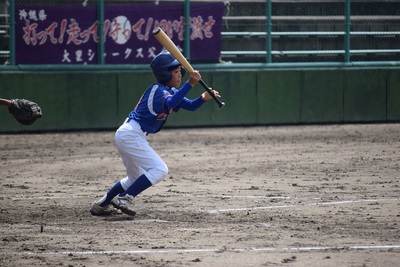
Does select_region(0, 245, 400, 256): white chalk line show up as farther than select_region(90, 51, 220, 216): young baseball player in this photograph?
No

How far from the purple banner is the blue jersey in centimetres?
814

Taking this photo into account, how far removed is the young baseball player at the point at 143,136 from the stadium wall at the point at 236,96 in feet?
26.3

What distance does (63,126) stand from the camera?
1652 cm

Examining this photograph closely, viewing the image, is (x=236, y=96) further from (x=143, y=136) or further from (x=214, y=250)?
(x=214, y=250)

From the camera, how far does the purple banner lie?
16188mm

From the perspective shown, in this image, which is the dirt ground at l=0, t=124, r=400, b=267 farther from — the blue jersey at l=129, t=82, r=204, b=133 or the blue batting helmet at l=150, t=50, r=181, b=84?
the blue batting helmet at l=150, t=50, r=181, b=84

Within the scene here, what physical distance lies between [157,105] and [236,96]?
9.20m

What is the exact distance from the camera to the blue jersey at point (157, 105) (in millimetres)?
8242

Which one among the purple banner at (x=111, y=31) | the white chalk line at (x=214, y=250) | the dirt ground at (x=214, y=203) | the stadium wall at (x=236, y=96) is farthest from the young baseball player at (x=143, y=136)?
the purple banner at (x=111, y=31)

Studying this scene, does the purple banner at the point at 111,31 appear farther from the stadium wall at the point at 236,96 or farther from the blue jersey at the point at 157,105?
the blue jersey at the point at 157,105

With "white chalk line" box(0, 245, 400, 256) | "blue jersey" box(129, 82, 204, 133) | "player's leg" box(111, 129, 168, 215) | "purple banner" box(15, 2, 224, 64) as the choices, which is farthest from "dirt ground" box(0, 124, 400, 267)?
"purple banner" box(15, 2, 224, 64)

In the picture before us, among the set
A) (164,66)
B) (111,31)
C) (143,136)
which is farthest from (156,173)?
(111,31)

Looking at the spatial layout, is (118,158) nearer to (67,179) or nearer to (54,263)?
(67,179)

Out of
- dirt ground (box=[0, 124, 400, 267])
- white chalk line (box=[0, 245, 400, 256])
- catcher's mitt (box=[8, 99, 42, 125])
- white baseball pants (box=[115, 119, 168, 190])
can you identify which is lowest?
dirt ground (box=[0, 124, 400, 267])
